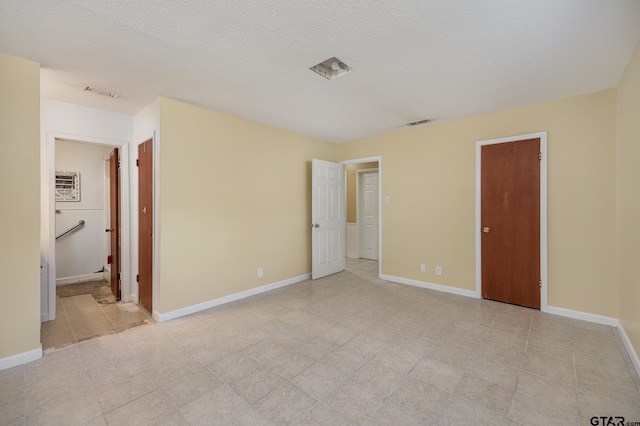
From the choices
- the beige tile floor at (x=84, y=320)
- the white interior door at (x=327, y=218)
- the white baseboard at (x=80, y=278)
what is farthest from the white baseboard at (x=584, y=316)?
the white baseboard at (x=80, y=278)

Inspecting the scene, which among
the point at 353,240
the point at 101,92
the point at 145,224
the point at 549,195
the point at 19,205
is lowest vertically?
the point at 353,240

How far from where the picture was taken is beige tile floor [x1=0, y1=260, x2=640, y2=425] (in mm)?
1714

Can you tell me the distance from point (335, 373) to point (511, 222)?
2991mm

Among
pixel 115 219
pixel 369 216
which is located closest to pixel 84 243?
pixel 115 219

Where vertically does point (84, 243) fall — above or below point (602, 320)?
above

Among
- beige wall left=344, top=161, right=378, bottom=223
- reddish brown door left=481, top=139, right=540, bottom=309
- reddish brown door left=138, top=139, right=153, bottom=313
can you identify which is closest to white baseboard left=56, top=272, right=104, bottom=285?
reddish brown door left=138, top=139, right=153, bottom=313

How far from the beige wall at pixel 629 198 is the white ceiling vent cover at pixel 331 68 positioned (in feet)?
7.62

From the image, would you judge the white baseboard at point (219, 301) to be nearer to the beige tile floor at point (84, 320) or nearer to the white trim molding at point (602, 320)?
the beige tile floor at point (84, 320)

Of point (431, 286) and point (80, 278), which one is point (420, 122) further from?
point (80, 278)

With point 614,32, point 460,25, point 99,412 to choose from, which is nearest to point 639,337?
point 614,32

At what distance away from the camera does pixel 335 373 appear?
2125 millimetres

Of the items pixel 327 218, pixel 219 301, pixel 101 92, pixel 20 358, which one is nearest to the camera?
pixel 20 358

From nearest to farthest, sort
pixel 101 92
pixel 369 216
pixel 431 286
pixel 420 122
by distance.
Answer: pixel 101 92 → pixel 420 122 → pixel 431 286 → pixel 369 216

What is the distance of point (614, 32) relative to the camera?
1977mm
